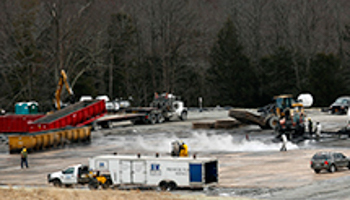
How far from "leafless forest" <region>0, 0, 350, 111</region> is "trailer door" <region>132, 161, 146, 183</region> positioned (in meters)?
49.9

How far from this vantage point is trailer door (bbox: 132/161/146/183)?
1013 inches

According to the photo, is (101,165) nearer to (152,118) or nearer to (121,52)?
(152,118)

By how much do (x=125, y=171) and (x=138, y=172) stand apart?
2.26 ft

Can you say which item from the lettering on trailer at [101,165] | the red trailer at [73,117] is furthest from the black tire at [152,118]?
the lettering on trailer at [101,165]

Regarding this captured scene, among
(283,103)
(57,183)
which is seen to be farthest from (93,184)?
(283,103)

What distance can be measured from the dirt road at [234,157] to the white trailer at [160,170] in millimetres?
932

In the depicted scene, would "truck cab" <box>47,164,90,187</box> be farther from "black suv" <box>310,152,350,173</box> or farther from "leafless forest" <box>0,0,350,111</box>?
"leafless forest" <box>0,0,350,111</box>

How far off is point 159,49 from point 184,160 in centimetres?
7097

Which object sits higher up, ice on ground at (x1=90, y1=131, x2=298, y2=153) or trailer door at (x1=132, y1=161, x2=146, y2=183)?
ice on ground at (x1=90, y1=131, x2=298, y2=153)

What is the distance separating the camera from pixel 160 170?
83.0 ft

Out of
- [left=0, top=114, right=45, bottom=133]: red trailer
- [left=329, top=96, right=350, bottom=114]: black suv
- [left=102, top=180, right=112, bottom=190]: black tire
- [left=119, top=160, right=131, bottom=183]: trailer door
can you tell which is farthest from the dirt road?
[left=0, top=114, right=45, bottom=133]: red trailer

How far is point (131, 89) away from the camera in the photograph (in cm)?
9450

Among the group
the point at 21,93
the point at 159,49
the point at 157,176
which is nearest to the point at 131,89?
the point at 159,49

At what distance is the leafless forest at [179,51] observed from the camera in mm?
80312
